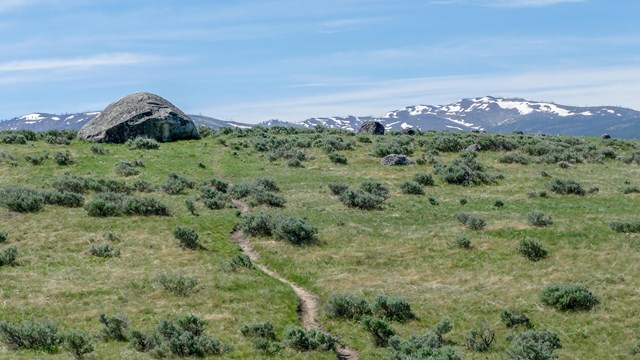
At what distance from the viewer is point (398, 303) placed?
23594mm

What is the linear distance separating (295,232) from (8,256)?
15043 millimetres

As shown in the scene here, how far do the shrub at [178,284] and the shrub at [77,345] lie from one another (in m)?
6.31

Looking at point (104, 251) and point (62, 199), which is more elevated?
point (62, 199)

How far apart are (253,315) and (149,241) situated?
12.1 meters

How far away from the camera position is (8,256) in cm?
2805

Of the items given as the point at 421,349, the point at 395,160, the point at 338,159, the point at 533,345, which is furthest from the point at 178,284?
the point at 395,160

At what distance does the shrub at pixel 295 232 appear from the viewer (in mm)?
33250

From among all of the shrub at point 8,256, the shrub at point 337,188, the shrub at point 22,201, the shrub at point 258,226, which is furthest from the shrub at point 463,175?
the shrub at point 8,256

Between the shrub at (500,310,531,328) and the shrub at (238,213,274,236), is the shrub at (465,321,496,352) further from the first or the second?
the shrub at (238,213,274,236)

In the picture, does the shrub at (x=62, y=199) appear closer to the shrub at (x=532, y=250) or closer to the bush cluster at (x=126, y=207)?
the bush cluster at (x=126, y=207)

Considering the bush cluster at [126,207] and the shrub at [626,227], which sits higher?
the bush cluster at [126,207]

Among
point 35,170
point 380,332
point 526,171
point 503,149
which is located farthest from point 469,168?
point 35,170

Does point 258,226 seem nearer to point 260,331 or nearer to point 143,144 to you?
point 260,331

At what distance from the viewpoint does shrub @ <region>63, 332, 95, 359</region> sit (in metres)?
18.2
